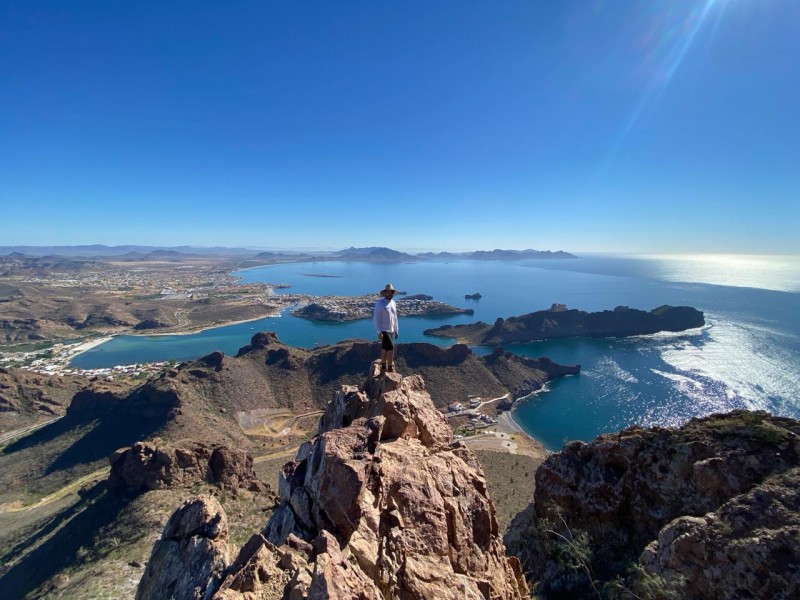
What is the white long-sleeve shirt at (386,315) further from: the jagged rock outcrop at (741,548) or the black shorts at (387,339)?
the jagged rock outcrop at (741,548)

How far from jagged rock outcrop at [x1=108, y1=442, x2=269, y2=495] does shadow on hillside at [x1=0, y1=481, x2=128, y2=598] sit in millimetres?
1600

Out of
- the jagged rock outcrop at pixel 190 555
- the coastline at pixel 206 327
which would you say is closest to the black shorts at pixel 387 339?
the jagged rock outcrop at pixel 190 555

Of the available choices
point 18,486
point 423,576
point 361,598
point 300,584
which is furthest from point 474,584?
point 18,486

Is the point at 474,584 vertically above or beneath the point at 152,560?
above

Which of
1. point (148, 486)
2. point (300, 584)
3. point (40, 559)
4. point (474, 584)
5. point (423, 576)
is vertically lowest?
point (40, 559)

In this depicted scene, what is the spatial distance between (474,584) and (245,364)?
234 ft

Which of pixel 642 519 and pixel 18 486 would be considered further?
pixel 18 486

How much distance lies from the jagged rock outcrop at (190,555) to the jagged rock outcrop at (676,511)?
399 inches

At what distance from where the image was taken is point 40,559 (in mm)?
25719

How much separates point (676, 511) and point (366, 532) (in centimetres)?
1183

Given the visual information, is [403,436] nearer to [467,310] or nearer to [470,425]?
[470,425]

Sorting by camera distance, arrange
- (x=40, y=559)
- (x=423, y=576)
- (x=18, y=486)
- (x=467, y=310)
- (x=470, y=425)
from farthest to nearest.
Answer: (x=467, y=310) → (x=470, y=425) → (x=18, y=486) → (x=40, y=559) → (x=423, y=576)

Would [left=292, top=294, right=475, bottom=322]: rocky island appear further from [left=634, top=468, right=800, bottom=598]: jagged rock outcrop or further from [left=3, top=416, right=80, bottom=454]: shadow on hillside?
[left=634, top=468, right=800, bottom=598]: jagged rock outcrop

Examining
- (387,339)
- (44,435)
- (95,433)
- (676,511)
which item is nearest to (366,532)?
(387,339)
